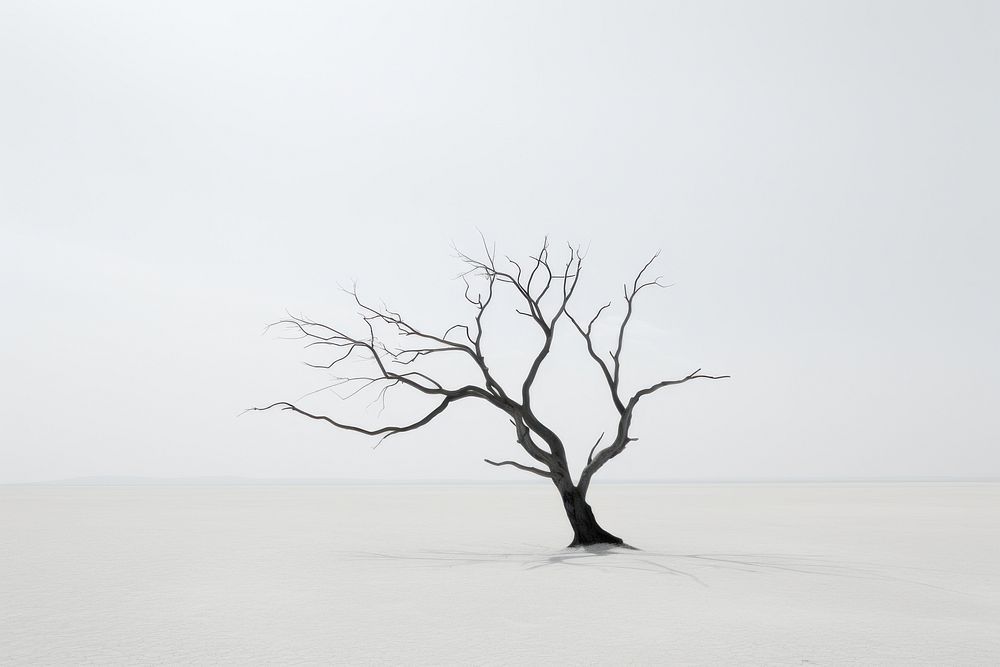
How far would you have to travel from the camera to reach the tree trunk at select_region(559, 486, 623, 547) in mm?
15305

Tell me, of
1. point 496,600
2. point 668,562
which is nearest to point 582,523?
point 668,562

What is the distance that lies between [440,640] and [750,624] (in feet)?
10.4

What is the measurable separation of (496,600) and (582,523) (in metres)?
6.15

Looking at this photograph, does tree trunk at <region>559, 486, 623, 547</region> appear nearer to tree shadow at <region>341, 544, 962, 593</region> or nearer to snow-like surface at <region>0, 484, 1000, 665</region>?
tree shadow at <region>341, 544, 962, 593</region>

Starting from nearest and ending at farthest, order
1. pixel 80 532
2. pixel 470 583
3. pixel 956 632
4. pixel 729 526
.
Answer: pixel 956 632 → pixel 470 583 → pixel 80 532 → pixel 729 526

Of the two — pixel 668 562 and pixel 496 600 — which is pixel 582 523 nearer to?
pixel 668 562

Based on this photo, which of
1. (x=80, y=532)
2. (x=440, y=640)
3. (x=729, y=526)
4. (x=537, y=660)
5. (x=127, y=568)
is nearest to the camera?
(x=537, y=660)

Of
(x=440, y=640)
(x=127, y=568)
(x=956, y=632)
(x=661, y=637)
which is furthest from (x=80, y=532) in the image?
(x=956, y=632)

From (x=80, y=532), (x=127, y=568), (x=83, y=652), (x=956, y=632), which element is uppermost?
(x=80, y=532)

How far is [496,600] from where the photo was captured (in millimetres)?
9414

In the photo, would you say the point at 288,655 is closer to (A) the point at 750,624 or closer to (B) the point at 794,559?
(A) the point at 750,624

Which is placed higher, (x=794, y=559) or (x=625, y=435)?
(x=625, y=435)

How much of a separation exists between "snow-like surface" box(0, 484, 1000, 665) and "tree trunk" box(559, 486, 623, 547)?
2.38ft

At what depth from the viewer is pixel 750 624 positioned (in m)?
7.97
